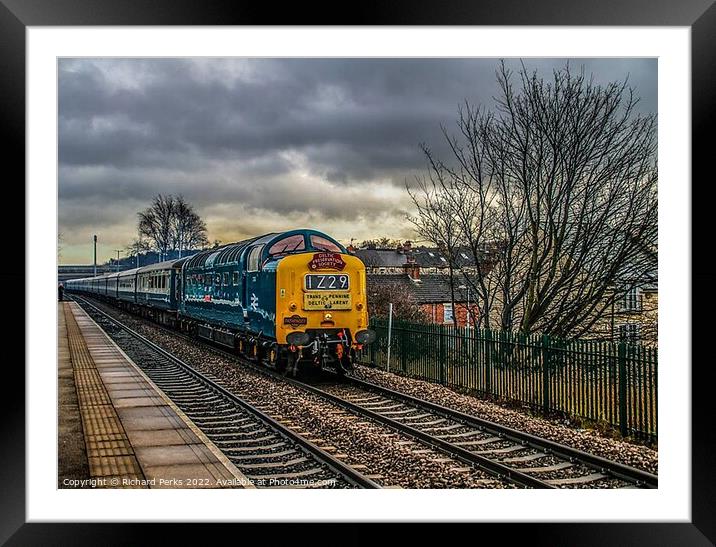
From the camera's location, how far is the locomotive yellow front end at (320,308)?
10883 millimetres

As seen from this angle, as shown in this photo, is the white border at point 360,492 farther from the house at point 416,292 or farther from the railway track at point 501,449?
the house at point 416,292

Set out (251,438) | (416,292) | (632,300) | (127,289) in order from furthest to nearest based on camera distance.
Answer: (127,289), (416,292), (632,300), (251,438)

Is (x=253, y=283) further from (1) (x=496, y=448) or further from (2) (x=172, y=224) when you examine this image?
(1) (x=496, y=448)

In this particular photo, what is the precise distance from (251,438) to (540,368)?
157 inches

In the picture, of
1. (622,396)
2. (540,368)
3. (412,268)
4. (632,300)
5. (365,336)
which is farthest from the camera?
(365,336)

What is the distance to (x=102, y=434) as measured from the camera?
7660 millimetres

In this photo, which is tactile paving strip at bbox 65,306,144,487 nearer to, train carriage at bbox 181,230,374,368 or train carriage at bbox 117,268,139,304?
train carriage at bbox 181,230,374,368

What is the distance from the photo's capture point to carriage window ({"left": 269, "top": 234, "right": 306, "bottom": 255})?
34.3ft

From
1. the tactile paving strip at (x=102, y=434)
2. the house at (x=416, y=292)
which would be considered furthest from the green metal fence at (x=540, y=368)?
the tactile paving strip at (x=102, y=434)
